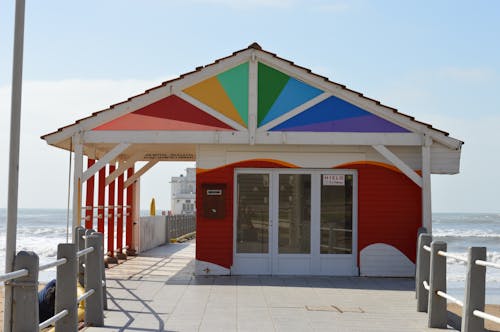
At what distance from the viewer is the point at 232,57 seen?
42.9ft

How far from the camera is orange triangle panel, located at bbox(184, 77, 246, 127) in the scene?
42.9ft

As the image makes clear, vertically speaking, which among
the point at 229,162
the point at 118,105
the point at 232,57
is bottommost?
the point at 229,162

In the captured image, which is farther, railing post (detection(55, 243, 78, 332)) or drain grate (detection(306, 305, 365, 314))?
drain grate (detection(306, 305, 365, 314))

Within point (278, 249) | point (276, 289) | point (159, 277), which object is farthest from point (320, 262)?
point (159, 277)

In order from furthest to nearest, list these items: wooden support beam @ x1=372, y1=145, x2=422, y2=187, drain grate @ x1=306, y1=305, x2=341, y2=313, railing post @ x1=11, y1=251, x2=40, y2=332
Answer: wooden support beam @ x1=372, y1=145, x2=422, y2=187
drain grate @ x1=306, y1=305, x2=341, y2=313
railing post @ x1=11, y1=251, x2=40, y2=332

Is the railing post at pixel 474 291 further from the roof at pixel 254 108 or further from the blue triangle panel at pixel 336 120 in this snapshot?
the blue triangle panel at pixel 336 120

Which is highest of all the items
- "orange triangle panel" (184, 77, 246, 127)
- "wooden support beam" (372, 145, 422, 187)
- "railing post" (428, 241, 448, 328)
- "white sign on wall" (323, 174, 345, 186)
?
"orange triangle panel" (184, 77, 246, 127)

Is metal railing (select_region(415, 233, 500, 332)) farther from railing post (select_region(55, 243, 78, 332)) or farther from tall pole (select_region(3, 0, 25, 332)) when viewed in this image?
tall pole (select_region(3, 0, 25, 332))

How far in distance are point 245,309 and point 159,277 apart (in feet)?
13.1

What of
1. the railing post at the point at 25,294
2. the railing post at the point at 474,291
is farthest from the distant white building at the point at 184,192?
the railing post at the point at 25,294

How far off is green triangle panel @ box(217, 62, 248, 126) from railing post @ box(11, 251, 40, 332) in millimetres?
7719

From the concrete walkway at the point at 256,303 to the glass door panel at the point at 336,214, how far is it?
72 cm

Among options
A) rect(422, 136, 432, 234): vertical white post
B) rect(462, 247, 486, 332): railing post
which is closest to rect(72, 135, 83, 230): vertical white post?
rect(422, 136, 432, 234): vertical white post

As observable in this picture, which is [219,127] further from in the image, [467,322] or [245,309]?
[467,322]
